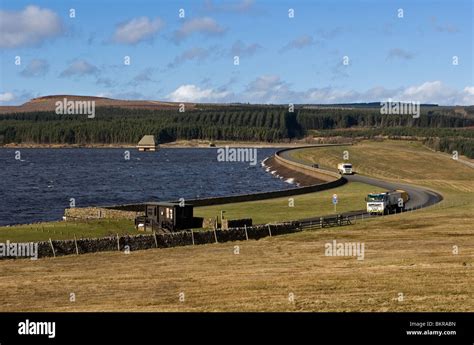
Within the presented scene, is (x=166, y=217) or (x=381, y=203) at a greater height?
(x=166, y=217)

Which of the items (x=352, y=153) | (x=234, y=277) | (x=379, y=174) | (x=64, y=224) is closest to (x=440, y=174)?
(x=379, y=174)

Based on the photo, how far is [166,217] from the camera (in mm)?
55531

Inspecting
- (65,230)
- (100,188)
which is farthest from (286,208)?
(100,188)

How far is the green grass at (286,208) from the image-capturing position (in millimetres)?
65688

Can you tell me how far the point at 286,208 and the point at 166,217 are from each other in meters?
19.8

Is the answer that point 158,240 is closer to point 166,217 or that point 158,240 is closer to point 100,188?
point 166,217

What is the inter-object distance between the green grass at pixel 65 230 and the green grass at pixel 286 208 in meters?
9.79

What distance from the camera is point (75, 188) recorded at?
4710 inches

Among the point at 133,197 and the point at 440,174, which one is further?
the point at 440,174

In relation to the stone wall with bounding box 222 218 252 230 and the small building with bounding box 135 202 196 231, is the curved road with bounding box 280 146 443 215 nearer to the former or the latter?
the stone wall with bounding box 222 218 252 230

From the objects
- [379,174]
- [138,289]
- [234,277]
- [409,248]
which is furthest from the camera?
[379,174]
